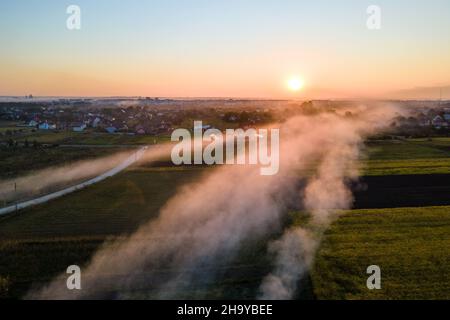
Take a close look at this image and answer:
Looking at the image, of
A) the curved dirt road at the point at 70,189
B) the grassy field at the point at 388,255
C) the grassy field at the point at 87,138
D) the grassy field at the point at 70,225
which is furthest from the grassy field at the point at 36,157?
the grassy field at the point at 388,255

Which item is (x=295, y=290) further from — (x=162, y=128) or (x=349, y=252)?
(x=162, y=128)

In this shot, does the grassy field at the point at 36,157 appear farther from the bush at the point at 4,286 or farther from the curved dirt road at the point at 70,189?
the bush at the point at 4,286

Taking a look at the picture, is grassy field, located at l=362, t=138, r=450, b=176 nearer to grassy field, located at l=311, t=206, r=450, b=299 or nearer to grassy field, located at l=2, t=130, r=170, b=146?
grassy field, located at l=311, t=206, r=450, b=299

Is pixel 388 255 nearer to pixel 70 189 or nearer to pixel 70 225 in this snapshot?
pixel 70 225

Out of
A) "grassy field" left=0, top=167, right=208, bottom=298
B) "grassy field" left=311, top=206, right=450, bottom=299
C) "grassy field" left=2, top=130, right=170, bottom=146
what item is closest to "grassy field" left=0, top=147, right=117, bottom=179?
"grassy field" left=2, top=130, right=170, bottom=146

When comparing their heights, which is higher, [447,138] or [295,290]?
[447,138]

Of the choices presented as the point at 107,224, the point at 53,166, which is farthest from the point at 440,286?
the point at 53,166

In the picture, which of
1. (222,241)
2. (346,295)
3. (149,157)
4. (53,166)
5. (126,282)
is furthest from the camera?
(149,157)
